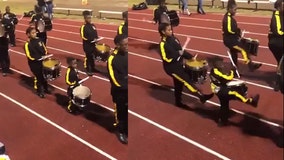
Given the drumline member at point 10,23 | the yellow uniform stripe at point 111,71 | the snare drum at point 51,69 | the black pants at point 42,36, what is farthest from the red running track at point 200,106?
the drumline member at point 10,23

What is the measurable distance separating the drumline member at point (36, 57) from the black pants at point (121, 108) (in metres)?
0.52

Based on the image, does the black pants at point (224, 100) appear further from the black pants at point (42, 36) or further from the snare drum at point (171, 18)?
the black pants at point (42, 36)

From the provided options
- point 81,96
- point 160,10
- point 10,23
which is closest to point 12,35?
point 10,23

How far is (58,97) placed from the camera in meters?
1.95

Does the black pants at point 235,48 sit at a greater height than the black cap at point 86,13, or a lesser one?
lesser

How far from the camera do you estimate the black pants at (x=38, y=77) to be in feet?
6.47

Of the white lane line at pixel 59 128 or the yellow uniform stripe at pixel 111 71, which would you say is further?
the white lane line at pixel 59 128

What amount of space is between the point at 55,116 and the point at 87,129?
0.25 m

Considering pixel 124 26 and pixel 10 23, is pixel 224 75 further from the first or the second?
pixel 10 23

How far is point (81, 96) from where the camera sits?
1743 millimetres

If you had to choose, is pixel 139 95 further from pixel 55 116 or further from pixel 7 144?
pixel 7 144

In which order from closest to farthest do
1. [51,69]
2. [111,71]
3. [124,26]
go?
[124,26]
[111,71]
[51,69]

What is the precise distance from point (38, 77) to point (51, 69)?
0.48ft

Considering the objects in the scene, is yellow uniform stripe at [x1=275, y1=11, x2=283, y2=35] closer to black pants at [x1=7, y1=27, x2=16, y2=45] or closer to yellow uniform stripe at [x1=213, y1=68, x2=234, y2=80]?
yellow uniform stripe at [x1=213, y1=68, x2=234, y2=80]
